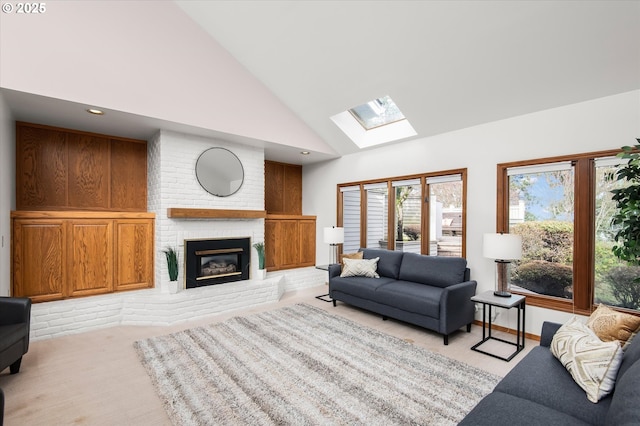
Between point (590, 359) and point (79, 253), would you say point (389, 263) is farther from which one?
point (79, 253)

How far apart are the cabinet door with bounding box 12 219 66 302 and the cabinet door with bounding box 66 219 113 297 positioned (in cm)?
10

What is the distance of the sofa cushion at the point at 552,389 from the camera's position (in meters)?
1.44

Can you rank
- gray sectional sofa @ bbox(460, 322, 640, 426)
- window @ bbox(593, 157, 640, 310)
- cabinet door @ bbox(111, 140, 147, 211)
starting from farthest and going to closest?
cabinet door @ bbox(111, 140, 147, 211) < window @ bbox(593, 157, 640, 310) < gray sectional sofa @ bbox(460, 322, 640, 426)

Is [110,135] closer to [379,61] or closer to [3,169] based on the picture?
[3,169]

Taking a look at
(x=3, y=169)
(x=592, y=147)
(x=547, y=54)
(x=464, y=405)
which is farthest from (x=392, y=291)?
(x=3, y=169)

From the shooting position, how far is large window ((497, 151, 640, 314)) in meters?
2.96

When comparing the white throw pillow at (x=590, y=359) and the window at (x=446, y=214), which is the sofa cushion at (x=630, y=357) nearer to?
the white throw pillow at (x=590, y=359)

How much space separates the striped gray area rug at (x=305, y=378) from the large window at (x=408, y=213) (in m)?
1.72

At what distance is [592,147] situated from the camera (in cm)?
298

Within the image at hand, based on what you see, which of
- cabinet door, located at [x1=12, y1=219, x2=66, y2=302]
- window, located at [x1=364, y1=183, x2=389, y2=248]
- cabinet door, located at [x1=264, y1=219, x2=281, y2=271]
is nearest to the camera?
cabinet door, located at [x1=12, y1=219, x2=66, y2=302]

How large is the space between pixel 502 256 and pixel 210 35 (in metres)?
4.34

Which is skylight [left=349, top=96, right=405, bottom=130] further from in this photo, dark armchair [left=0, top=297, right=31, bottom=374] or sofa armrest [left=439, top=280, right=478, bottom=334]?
dark armchair [left=0, top=297, right=31, bottom=374]

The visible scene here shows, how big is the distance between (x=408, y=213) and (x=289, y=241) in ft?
7.66

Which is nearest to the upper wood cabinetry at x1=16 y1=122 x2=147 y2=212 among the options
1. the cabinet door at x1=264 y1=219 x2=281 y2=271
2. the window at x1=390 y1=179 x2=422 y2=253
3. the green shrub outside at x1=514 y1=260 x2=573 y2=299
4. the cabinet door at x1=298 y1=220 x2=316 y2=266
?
the cabinet door at x1=264 y1=219 x2=281 y2=271
